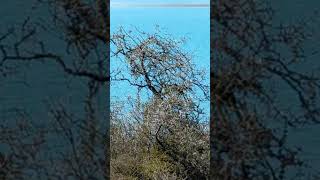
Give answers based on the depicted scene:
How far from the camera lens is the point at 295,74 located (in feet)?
5.84

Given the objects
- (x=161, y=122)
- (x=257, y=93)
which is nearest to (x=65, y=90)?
(x=257, y=93)

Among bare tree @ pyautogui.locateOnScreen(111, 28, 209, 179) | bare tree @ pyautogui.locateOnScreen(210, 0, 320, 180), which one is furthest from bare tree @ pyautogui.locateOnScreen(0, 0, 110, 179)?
bare tree @ pyautogui.locateOnScreen(111, 28, 209, 179)

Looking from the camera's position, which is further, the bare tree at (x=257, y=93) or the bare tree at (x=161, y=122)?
the bare tree at (x=161, y=122)

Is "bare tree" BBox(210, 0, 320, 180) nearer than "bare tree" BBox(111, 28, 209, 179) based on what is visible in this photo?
Yes

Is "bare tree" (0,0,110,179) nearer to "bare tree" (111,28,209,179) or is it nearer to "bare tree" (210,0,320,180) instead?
"bare tree" (210,0,320,180)

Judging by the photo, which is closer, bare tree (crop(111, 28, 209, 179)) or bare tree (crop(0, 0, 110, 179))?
bare tree (crop(0, 0, 110, 179))

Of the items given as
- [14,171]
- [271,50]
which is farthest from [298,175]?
[14,171]

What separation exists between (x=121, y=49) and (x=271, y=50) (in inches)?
80.6

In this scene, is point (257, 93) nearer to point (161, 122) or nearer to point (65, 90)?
point (65, 90)

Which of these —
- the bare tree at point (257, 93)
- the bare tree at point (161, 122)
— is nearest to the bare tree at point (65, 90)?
the bare tree at point (257, 93)

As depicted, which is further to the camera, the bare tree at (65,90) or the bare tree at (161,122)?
the bare tree at (161,122)

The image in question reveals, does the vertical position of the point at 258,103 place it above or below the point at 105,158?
above

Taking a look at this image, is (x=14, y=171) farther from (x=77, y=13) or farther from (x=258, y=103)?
(x=258, y=103)

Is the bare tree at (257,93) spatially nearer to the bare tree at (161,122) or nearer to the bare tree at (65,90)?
the bare tree at (65,90)
